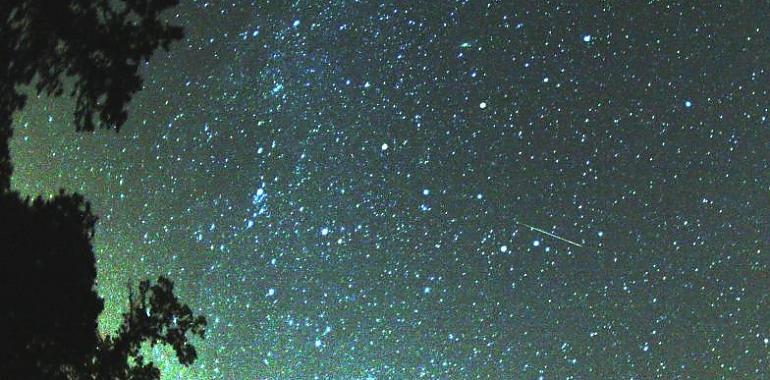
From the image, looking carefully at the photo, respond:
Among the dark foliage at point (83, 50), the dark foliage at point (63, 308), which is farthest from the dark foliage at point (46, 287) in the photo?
the dark foliage at point (83, 50)

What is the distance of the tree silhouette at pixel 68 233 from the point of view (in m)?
3.80

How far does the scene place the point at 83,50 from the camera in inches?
153

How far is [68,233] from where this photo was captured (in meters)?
5.22

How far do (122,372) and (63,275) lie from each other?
116 cm

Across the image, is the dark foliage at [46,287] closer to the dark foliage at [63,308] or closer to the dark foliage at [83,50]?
the dark foliage at [63,308]

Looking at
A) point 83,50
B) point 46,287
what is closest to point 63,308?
point 46,287

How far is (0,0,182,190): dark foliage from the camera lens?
3723 millimetres

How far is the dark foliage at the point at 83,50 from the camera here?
3723mm

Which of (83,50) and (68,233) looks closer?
(83,50)

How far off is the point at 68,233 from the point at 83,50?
74.2 inches

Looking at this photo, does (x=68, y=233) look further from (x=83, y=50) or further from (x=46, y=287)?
(x=83, y=50)

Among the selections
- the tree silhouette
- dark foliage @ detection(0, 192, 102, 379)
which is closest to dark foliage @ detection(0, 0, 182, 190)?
the tree silhouette

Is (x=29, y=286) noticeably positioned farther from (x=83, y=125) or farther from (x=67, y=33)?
(x=67, y=33)

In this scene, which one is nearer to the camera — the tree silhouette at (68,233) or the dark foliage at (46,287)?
the tree silhouette at (68,233)
